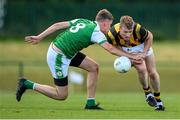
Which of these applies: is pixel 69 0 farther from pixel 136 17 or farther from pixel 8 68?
pixel 8 68

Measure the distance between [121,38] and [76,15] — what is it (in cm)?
2511

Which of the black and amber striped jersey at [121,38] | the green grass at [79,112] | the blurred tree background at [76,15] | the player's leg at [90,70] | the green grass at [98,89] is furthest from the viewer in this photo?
the blurred tree background at [76,15]

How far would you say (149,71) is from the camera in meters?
17.2

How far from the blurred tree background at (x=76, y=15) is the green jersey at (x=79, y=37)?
2436 centimetres

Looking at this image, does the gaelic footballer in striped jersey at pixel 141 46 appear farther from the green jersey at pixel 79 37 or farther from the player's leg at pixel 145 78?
the green jersey at pixel 79 37

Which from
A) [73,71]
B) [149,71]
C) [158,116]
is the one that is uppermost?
[73,71]

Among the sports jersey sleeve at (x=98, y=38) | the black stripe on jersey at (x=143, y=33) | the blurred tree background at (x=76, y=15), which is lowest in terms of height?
the sports jersey sleeve at (x=98, y=38)

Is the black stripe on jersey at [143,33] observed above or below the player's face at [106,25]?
below

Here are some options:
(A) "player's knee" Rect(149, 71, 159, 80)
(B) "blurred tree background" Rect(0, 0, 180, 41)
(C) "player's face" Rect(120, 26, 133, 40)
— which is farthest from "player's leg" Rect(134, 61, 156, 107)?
(B) "blurred tree background" Rect(0, 0, 180, 41)

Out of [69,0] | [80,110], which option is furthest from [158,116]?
[69,0]

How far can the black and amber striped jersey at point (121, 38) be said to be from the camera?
16609 mm

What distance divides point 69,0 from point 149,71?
34.3 metres

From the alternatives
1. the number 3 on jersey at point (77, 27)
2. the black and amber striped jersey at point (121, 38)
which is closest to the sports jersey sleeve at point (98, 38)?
the number 3 on jersey at point (77, 27)

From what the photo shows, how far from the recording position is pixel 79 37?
16359 millimetres
